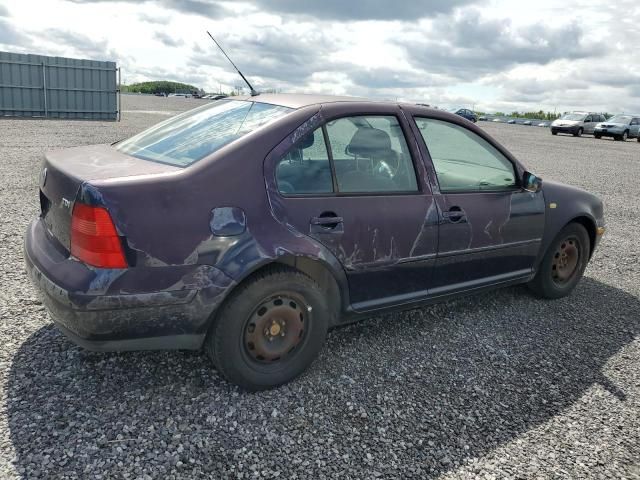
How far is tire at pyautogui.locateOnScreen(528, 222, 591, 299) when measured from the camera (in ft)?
14.2

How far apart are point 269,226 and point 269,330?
0.58 meters

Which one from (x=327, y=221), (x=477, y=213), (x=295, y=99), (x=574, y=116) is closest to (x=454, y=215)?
(x=477, y=213)

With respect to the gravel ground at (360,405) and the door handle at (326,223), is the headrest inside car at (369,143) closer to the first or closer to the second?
the door handle at (326,223)

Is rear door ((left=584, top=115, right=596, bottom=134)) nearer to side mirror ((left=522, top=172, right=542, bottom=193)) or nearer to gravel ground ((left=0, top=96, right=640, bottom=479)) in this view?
gravel ground ((left=0, top=96, right=640, bottom=479))

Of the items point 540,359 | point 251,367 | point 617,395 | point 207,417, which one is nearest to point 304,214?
point 251,367

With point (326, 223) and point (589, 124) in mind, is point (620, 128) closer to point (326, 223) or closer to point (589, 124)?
point (589, 124)

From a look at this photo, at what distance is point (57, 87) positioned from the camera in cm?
2073

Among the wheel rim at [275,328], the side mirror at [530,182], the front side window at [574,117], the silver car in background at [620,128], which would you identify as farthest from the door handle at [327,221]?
the front side window at [574,117]

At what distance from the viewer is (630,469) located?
2.54m

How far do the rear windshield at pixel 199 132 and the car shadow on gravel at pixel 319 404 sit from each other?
1.20m

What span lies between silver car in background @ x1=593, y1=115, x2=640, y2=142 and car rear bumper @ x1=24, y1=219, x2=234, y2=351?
33.8 metres

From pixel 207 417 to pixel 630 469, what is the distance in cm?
206

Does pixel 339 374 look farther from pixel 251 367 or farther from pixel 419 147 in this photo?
pixel 419 147

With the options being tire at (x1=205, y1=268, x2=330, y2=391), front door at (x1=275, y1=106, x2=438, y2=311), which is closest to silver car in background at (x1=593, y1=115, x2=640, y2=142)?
front door at (x1=275, y1=106, x2=438, y2=311)
